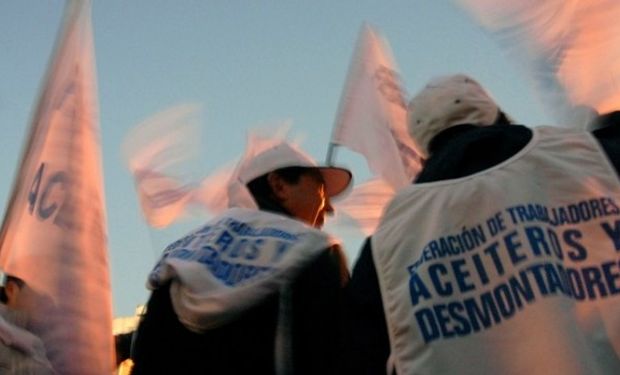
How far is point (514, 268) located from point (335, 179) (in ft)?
4.50

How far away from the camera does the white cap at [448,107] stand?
90.6 inches

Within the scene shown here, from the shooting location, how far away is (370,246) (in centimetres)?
Answer: 225

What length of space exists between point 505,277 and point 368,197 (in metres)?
3.25

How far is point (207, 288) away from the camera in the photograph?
99.4 inches

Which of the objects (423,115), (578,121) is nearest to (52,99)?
(423,115)

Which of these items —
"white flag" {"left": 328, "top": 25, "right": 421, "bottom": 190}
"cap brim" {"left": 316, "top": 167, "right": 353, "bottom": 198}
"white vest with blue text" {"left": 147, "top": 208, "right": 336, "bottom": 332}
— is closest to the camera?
"white vest with blue text" {"left": 147, "top": 208, "right": 336, "bottom": 332}

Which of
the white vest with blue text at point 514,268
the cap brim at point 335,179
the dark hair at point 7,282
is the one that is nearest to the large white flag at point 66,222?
the dark hair at point 7,282

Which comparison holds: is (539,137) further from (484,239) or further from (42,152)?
(42,152)

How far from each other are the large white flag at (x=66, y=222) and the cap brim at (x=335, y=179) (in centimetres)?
92

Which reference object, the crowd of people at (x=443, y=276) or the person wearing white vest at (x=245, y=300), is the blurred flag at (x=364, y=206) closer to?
the person wearing white vest at (x=245, y=300)

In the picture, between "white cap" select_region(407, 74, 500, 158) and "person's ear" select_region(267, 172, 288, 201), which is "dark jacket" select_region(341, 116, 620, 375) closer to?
"white cap" select_region(407, 74, 500, 158)

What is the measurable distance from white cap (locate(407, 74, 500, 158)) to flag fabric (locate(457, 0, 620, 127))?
0.21m

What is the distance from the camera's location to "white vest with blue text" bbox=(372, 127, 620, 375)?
1.90 metres

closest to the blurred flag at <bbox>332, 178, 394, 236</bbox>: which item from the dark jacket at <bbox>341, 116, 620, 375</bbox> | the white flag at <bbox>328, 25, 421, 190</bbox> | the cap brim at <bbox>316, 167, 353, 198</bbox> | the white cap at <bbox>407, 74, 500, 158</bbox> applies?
the white flag at <bbox>328, 25, 421, 190</bbox>
